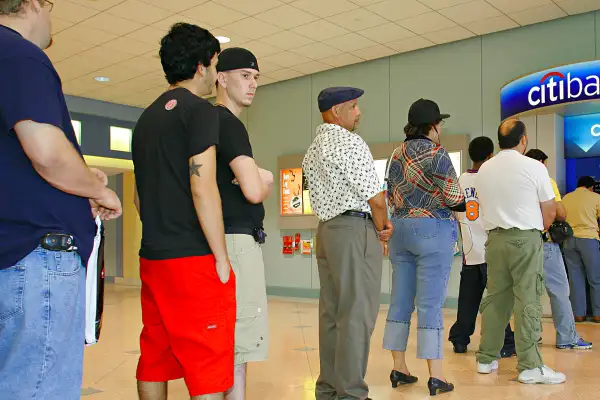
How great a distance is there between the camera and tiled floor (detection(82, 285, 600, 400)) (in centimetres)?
321

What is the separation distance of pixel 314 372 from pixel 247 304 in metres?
1.87

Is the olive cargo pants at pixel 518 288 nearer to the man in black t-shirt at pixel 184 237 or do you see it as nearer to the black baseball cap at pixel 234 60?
the black baseball cap at pixel 234 60

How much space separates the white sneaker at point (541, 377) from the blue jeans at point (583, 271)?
2.90 metres

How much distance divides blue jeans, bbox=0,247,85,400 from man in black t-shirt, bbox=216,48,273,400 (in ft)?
2.50

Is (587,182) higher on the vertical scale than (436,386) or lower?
higher

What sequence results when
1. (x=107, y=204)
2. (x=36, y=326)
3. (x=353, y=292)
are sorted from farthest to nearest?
(x=353, y=292) → (x=107, y=204) → (x=36, y=326)

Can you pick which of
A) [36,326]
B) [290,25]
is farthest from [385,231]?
[290,25]

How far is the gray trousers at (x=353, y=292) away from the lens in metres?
2.74

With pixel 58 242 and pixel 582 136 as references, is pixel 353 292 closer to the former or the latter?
pixel 58 242

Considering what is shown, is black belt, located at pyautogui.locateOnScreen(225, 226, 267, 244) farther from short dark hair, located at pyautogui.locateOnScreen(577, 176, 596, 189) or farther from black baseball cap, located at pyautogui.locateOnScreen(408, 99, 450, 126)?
short dark hair, located at pyautogui.locateOnScreen(577, 176, 596, 189)

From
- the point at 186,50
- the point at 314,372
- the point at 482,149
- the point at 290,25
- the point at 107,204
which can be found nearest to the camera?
the point at 107,204

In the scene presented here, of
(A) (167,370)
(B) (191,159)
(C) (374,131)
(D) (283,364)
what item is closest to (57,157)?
(B) (191,159)

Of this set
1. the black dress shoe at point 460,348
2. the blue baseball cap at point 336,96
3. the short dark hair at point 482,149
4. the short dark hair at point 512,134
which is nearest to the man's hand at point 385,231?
the blue baseball cap at point 336,96

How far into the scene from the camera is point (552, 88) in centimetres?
569
